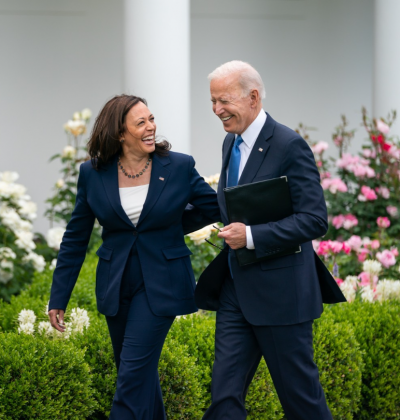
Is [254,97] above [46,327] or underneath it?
above

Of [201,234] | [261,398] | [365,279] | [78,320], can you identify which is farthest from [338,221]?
[78,320]

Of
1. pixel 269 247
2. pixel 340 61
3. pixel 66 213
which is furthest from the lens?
pixel 340 61

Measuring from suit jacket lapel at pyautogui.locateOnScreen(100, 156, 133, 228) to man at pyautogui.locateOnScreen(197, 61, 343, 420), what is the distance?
0.51 m

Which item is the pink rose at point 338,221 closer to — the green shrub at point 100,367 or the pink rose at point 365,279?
the pink rose at point 365,279

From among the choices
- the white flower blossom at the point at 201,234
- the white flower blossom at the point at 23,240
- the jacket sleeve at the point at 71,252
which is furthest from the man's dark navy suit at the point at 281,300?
the white flower blossom at the point at 23,240

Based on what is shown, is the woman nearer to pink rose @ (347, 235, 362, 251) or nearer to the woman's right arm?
the woman's right arm

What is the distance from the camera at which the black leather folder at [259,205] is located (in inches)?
112

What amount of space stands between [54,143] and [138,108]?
17.1 ft

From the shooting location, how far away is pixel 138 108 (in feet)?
10.6

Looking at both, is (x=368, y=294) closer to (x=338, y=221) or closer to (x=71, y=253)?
(x=338, y=221)

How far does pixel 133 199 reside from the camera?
3201mm

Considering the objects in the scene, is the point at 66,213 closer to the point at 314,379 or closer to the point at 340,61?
the point at 340,61

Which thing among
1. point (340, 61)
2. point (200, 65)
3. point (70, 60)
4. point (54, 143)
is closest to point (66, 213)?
point (54, 143)

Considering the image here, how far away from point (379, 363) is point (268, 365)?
1.67m
